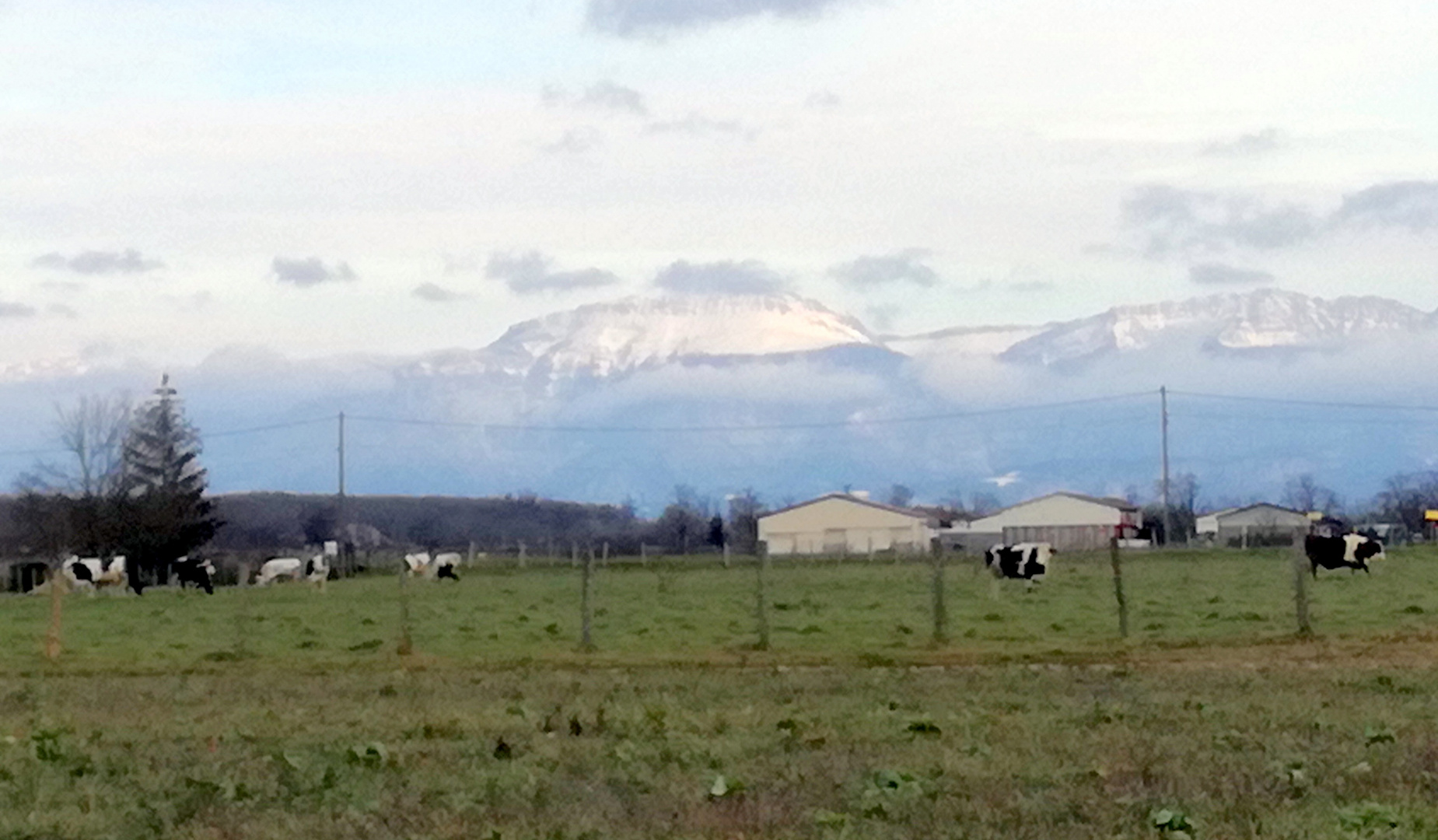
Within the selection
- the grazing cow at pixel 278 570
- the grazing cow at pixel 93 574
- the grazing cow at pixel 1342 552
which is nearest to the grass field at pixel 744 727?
the grazing cow at pixel 1342 552

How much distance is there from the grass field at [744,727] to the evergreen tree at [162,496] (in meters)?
51.1

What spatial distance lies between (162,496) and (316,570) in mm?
24622

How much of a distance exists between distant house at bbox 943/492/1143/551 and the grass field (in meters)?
88.9

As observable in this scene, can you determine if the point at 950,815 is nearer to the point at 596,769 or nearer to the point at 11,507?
the point at 596,769

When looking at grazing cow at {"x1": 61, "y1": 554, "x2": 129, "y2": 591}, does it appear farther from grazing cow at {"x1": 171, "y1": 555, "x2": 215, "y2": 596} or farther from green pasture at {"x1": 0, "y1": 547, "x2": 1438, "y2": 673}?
green pasture at {"x1": 0, "y1": 547, "x2": 1438, "y2": 673}

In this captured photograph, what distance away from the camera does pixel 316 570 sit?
73625 mm

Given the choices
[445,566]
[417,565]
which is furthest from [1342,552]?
[417,565]

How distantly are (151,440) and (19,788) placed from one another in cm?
9433

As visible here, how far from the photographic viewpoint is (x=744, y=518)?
15888 cm

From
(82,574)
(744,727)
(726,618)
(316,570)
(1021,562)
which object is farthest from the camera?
(82,574)

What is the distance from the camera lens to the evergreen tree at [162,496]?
3676 inches

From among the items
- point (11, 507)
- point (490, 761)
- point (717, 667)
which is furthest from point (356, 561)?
point (490, 761)

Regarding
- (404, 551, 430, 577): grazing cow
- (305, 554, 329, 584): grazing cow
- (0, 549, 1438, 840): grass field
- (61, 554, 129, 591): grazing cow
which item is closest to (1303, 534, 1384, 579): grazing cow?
(0, 549, 1438, 840): grass field

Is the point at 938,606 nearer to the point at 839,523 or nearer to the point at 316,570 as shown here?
the point at 316,570
